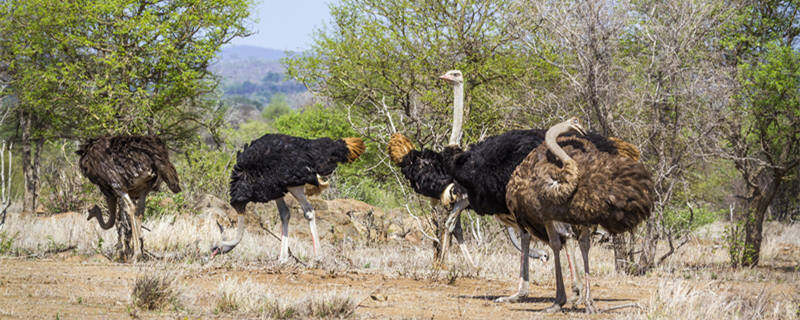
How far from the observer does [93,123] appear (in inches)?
736

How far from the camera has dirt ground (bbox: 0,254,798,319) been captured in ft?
22.0

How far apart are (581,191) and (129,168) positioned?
6.29m

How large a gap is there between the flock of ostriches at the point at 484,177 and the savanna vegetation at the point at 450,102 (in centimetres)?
83

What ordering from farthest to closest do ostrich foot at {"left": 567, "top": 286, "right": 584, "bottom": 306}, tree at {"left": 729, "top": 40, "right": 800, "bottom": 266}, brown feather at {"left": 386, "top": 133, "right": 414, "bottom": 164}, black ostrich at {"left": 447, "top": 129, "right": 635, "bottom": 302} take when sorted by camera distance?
tree at {"left": 729, "top": 40, "right": 800, "bottom": 266} < brown feather at {"left": 386, "top": 133, "right": 414, "bottom": 164} < black ostrich at {"left": 447, "top": 129, "right": 635, "bottom": 302} < ostrich foot at {"left": 567, "top": 286, "right": 584, "bottom": 306}

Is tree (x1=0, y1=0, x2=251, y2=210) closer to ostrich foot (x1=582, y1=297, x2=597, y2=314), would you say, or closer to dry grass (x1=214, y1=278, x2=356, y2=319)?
dry grass (x1=214, y1=278, x2=356, y2=319)

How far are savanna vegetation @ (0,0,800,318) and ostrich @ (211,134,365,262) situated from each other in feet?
1.72

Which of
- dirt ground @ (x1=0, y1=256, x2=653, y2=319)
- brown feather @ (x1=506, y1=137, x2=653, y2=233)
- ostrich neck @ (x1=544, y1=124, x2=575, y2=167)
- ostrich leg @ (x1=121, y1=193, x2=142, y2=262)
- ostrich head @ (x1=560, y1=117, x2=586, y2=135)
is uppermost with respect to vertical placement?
ostrich head @ (x1=560, y1=117, x2=586, y2=135)

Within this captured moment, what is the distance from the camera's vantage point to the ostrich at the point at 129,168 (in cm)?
1034

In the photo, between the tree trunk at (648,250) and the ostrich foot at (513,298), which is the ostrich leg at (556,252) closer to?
the ostrich foot at (513,298)

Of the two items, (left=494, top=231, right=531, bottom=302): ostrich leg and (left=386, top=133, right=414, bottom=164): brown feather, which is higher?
(left=386, top=133, right=414, bottom=164): brown feather

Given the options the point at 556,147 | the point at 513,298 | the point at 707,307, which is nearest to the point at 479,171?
the point at 513,298

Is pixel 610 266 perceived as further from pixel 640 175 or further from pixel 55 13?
pixel 55 13

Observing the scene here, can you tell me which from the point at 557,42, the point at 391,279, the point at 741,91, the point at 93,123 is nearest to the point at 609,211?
the point at 391,279

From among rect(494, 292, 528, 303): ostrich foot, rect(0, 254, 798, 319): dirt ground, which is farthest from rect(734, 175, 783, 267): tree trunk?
rect(494, 292, 528, 303): ostrich foot
